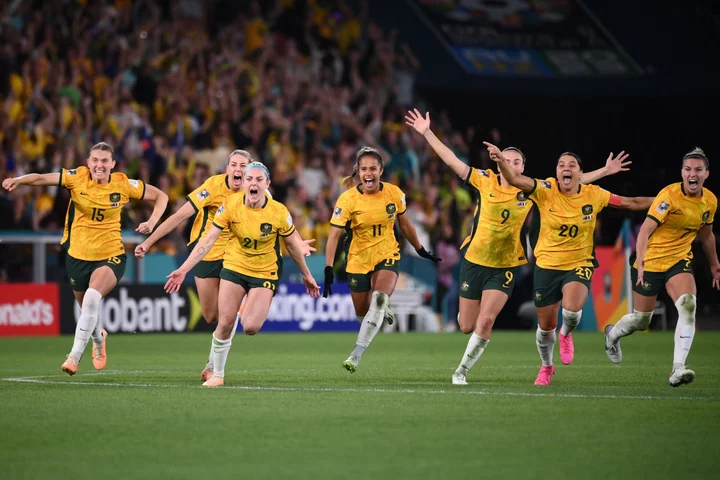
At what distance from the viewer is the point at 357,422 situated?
29.2 feet

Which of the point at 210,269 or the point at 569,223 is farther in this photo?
the point at 210,269

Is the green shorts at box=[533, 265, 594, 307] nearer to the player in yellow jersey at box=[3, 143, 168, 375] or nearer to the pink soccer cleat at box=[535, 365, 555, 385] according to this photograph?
the pink soccer cleat at box=[535, 365, 555, 385]

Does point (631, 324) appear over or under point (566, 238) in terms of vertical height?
under

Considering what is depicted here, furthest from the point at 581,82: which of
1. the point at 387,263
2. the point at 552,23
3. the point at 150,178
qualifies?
the point at 387,263

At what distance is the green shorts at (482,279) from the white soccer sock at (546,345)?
1.83ft

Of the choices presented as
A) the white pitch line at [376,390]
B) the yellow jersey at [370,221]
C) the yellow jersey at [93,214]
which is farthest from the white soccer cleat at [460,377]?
the yellow jersey at [93,214]

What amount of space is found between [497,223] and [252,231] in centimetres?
248

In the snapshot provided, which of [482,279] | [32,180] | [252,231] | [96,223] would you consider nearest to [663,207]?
[482,279]

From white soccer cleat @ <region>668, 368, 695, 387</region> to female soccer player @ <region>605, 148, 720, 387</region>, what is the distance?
3.6 inches

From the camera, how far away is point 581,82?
31.1 m

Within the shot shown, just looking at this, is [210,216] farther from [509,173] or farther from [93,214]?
[509,173]

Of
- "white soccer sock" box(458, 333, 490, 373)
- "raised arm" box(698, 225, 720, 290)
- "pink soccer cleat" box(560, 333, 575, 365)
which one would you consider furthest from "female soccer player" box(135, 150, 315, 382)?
"raised arm" box(698, 225, 720, 290)

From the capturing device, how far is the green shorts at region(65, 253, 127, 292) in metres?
13.4

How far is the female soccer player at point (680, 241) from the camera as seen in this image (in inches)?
468
